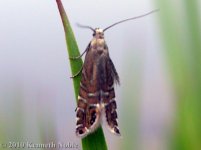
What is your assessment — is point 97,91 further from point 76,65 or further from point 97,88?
point 76,65

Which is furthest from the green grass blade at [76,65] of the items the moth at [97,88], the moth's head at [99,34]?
the moth's head at [99,34]

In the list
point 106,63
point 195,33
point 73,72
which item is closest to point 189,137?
point 195,33

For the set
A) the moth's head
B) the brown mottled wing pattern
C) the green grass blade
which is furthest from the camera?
the moth's head

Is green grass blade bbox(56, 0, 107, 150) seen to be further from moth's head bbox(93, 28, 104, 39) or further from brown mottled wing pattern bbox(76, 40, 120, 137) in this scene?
moth's head bbox(93, 28, 104, 39)

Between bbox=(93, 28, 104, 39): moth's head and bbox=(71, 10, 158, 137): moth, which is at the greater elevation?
bbox=(93, 28, 104, 39): moth's head

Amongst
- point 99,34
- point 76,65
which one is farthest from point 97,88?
point 76,65

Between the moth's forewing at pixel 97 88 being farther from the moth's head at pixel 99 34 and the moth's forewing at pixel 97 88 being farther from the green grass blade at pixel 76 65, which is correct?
the green grass blade at pixel 76 65

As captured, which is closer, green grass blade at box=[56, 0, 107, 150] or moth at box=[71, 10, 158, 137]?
green grass blade at box=[56, 0, 107, 150]

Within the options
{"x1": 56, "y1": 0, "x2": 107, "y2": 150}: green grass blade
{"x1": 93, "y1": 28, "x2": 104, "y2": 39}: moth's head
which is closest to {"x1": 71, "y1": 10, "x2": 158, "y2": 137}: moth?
{"x1": 93, "y1": 28, "x2": 104, "y2": 39}: moth's head
